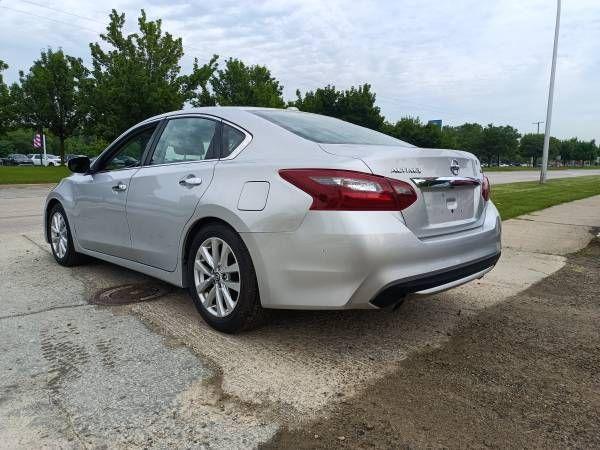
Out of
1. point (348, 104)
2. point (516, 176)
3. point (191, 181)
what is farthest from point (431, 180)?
point (348, 104)

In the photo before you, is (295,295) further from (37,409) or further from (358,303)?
(37,409)

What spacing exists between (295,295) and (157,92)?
2409 centimetres

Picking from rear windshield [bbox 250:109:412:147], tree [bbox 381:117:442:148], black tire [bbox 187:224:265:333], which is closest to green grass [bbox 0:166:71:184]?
rear windshield [bbox 250:109:412:147]

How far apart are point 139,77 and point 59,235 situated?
21.1 metres

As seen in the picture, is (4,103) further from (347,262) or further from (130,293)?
(347,262)

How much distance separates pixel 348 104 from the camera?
47.5 m

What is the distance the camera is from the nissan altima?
281 centimetres

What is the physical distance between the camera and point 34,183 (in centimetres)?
2191

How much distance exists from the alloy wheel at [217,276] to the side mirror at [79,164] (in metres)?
2.07

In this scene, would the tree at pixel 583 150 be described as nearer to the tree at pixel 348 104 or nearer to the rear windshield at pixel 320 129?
the tree at pixel 348 104

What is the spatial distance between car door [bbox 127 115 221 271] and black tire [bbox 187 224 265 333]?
9.8 inches

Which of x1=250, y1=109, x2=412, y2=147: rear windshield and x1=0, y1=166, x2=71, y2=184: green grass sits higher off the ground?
x1=250, y1=109, x2=412, y2=147: rear windshield

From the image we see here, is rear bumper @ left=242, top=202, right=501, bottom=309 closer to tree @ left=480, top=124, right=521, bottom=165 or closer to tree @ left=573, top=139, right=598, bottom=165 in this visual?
tree @ left=480, top=124, right=521, bottom=165

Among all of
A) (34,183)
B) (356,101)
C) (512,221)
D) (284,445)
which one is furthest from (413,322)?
(356,101)
